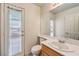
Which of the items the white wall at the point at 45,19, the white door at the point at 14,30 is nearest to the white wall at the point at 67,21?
the white wall at the point at 45,19

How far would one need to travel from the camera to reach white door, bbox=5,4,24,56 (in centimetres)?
209

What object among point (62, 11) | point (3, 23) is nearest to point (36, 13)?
point (62, 11)

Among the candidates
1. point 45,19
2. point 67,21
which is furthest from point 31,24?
point 67,21

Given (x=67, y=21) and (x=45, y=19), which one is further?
(x=45, y=19)

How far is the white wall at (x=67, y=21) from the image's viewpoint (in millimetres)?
1738

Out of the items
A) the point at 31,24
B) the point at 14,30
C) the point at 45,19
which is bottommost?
the point at 14,30

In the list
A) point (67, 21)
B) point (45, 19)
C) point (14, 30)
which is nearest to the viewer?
point (67, 21)

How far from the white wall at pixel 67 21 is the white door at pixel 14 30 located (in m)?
0.94

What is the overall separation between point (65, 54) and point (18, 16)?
1.46m

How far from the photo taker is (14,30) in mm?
2244

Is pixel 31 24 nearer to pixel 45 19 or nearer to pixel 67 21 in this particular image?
pixel 45 19

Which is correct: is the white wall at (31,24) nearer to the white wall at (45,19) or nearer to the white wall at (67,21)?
the white wall at (45,19)

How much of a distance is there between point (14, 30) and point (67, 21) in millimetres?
1318

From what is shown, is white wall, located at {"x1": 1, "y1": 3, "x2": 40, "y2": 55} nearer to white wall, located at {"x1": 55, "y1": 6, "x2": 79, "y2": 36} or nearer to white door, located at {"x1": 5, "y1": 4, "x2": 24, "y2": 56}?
white door, located at {"x1": 5, "y1": 4, "x2": 24, "y2": 56}
